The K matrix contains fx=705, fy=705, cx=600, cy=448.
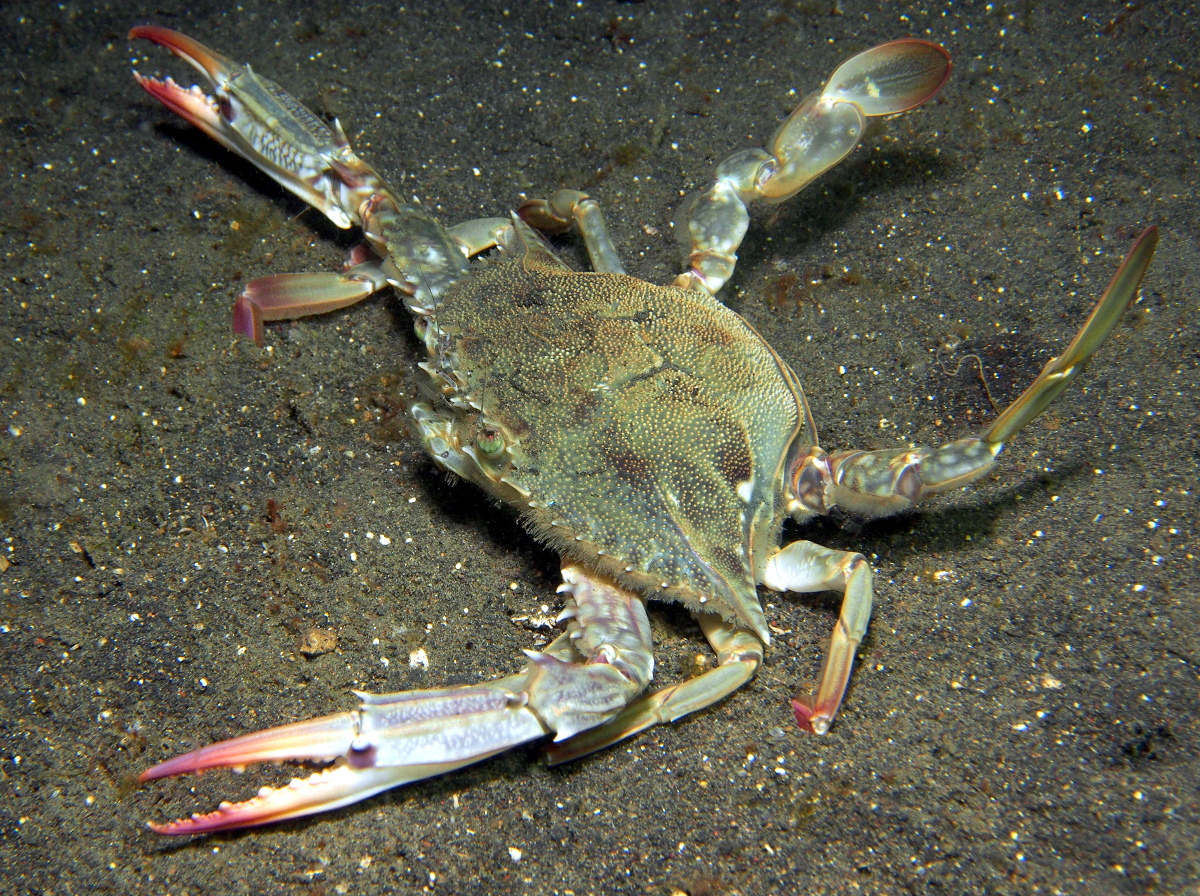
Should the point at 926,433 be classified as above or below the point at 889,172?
below

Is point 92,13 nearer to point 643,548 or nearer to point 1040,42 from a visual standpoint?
point 643,548

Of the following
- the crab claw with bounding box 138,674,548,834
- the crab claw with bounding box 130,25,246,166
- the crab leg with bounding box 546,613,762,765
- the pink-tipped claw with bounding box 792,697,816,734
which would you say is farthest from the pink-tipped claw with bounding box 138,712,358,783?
the crab claw with bounding box 130,25,246,166

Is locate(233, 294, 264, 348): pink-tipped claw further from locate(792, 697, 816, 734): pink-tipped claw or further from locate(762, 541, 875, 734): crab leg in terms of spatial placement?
locate(792, 697, 816, 734): pink-tipped claw

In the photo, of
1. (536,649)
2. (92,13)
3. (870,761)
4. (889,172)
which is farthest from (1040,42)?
(92,13)

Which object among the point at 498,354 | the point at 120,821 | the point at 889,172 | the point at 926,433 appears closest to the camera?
the point at 120,821

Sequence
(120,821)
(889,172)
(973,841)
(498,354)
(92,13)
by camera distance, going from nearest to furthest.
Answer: (973,841)
(120,821)
(498,354)
(889,172)
(92,13)

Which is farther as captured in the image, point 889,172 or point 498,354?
point 889,172

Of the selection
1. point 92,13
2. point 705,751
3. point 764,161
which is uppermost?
point 92,13

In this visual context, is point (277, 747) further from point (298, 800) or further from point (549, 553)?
point (549, 553)

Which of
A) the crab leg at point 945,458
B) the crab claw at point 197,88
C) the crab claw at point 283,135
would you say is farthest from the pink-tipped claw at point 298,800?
the crab claw at point 197,88
